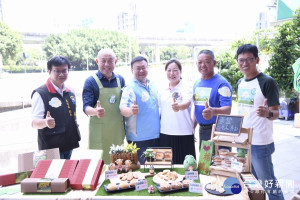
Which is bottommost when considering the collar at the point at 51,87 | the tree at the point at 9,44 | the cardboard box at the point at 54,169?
the cardboard box at the point at 54,169

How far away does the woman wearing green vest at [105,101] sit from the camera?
2352 millimetres

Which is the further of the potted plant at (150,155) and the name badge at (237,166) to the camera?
the potted plant at (150,155)

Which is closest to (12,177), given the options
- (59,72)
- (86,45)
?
(59,72)

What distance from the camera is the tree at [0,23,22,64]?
1585 centimetres

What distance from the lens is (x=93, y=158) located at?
1716 millimetres

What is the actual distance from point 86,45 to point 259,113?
885 inches

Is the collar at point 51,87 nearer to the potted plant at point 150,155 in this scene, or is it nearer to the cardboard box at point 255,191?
the potted plant at point 150,155

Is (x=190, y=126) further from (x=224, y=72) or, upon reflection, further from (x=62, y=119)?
(x=224, y=72)

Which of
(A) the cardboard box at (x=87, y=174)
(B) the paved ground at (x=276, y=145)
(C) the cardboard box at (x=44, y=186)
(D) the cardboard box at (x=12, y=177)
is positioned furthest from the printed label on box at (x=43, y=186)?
(B) the paved ground at (x=276, y=145)

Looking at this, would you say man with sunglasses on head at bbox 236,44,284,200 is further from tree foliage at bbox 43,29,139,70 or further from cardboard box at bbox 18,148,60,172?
tree foliage at bbox 43,29,139,70

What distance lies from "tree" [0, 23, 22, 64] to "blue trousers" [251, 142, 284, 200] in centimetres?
1795

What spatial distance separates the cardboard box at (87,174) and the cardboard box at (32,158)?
0.91 feet

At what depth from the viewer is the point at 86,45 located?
73.6ft

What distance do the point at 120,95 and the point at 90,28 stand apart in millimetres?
24249
